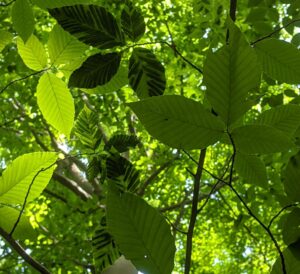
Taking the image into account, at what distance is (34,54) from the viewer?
3.45 ft

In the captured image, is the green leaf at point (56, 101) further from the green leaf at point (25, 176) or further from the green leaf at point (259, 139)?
the green leaf at point (259, 139)

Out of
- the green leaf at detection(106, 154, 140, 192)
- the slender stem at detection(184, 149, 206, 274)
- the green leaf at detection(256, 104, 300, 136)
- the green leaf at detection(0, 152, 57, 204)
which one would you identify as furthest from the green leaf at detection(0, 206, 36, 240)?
the green leaf at detection(256, 104, 300, 136)

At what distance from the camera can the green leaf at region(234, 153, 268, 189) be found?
87 centimetres

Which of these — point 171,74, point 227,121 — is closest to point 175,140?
point 227,121

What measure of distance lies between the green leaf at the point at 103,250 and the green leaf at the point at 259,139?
0.37 meters

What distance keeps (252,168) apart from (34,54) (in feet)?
2.12

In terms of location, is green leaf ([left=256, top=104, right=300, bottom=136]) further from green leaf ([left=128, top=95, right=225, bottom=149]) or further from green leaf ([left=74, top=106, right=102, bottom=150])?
green leaf ([left=74, top=106, right=102, bottom=150])

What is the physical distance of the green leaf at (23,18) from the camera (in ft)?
2.93

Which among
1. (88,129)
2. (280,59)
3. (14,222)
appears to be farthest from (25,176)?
(280,59)

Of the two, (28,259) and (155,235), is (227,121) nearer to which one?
(155,235)

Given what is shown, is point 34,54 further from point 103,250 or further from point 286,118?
point 286,118

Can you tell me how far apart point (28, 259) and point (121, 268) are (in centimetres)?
230

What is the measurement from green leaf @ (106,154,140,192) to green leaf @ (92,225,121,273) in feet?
0.42

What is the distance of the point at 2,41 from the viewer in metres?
0.99
